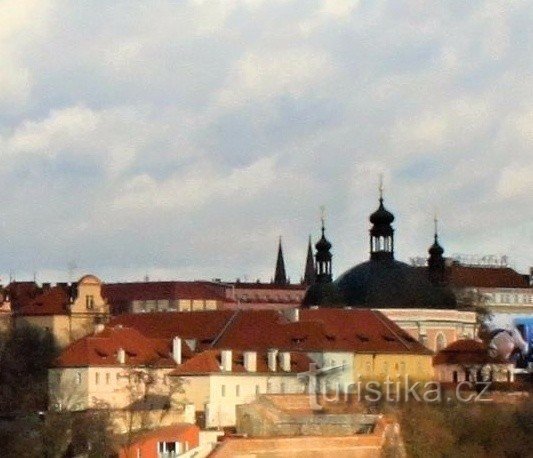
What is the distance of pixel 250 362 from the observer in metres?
84.2

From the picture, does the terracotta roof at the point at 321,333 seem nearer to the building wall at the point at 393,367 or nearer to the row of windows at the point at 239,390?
the building wall at the point at 393,367

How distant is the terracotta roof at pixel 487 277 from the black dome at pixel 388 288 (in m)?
31.4

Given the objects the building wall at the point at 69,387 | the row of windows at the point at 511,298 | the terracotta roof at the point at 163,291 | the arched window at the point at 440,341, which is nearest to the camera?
the building wall at the point at 69,387

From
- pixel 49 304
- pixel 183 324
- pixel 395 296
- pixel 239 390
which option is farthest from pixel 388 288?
pixel 239 390

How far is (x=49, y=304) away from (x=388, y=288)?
46.6ft

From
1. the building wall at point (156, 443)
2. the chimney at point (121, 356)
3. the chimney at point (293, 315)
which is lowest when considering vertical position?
the building wall at point (156, 443)

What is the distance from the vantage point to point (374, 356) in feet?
300

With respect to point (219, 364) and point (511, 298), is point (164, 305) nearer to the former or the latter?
point (511, 298)

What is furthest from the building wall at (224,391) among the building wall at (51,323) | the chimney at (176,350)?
the building wall at (51,323)

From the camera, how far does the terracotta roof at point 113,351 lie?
82.8 metres

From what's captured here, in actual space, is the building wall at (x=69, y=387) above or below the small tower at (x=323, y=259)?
below

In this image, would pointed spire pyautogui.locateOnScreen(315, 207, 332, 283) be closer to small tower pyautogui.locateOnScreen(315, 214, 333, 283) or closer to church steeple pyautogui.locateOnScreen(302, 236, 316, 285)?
small tower pyautogui.locateOnScreen(315, 214, 333, 283)

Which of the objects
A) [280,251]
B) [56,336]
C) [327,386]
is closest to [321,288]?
[56,336]

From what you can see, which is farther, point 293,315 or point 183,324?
point 293,315
